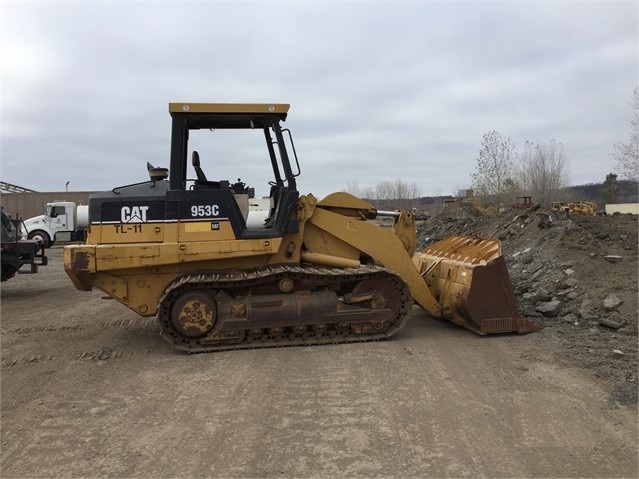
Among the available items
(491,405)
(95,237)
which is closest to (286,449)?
(491,405)

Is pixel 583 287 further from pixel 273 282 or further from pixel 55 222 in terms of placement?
pixel 55 222

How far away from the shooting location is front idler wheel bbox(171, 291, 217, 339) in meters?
6.32

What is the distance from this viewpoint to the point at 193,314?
634 centimetres

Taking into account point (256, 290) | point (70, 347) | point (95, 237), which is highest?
point (95, 237)

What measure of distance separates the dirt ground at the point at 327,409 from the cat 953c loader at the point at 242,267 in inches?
12.9

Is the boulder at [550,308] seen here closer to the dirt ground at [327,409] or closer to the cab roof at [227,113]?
the dirt ground at [327,409]

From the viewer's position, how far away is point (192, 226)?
6520 mm

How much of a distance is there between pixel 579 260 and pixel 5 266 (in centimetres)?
1195

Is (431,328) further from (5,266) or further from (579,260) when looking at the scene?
(5,266)

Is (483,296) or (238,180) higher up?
(238,180)

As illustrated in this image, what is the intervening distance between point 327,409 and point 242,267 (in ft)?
9.41

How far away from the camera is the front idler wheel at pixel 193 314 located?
6.32m

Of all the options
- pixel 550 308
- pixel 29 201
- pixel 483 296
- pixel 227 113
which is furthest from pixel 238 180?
pixel 29 201

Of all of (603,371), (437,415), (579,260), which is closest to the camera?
(437,415)
